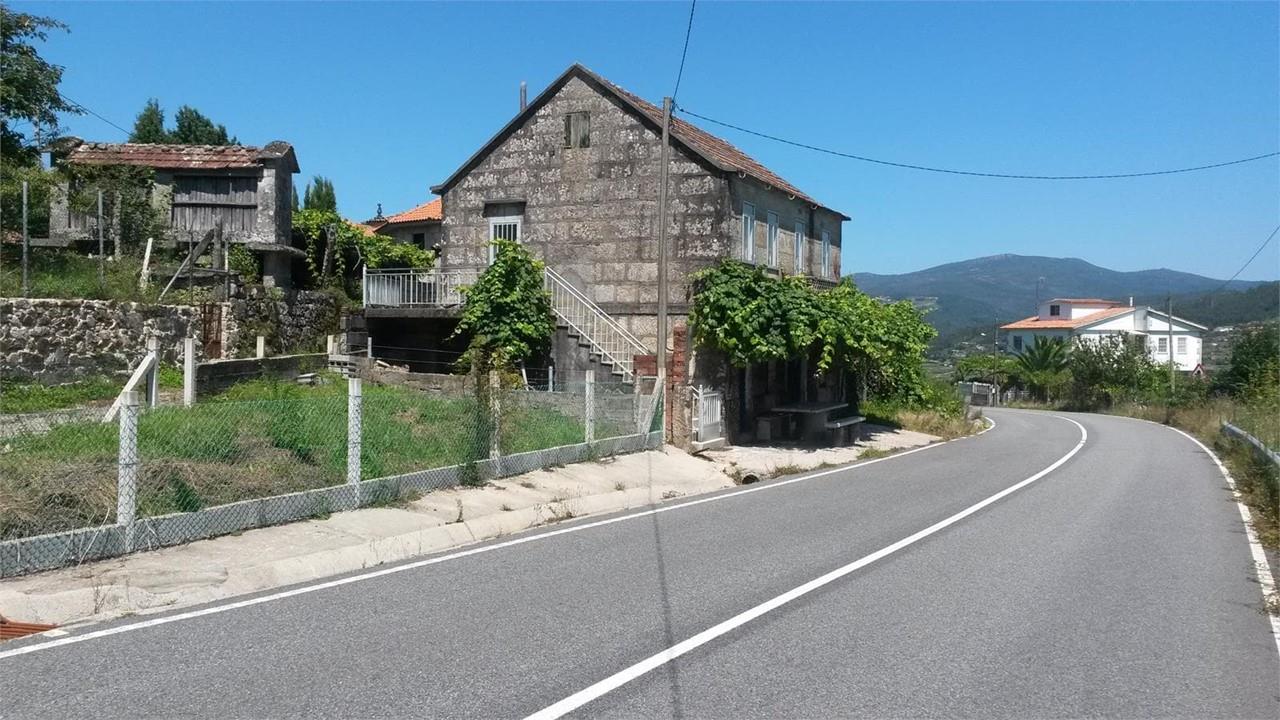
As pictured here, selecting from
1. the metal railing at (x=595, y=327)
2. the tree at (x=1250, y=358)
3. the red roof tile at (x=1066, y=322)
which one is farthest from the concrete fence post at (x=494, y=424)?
the red roof tile at (x=1066, y=322)

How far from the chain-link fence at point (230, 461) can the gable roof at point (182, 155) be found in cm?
1374

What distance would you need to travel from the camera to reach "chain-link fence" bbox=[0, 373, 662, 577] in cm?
789

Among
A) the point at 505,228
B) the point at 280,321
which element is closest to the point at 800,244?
the point at 505,228

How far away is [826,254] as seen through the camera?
1190 inches

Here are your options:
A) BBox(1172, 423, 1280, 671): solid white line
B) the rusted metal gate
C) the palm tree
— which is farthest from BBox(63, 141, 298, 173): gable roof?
the palm tree

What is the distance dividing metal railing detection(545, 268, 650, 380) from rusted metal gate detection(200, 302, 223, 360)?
675cm

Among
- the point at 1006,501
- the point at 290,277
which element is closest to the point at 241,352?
A: the point at 290,277

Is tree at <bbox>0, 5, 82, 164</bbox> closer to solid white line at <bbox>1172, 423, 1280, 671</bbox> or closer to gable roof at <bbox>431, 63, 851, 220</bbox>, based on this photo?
gable roof at <bbox>431, 63, 851, 220</bbox>

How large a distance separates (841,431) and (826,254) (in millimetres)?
7398

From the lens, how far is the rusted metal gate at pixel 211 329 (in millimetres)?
19281

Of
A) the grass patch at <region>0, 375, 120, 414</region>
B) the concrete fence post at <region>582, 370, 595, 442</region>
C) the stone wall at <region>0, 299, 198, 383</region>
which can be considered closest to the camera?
the grass patch at <region>0, 375, 120, 414</region>

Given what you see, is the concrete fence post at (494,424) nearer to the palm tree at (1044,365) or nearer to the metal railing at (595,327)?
the metal railing at (595,327)

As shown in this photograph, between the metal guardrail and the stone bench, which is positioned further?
the stone bench

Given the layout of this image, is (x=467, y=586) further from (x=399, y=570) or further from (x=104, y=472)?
(x=104, y=472)
